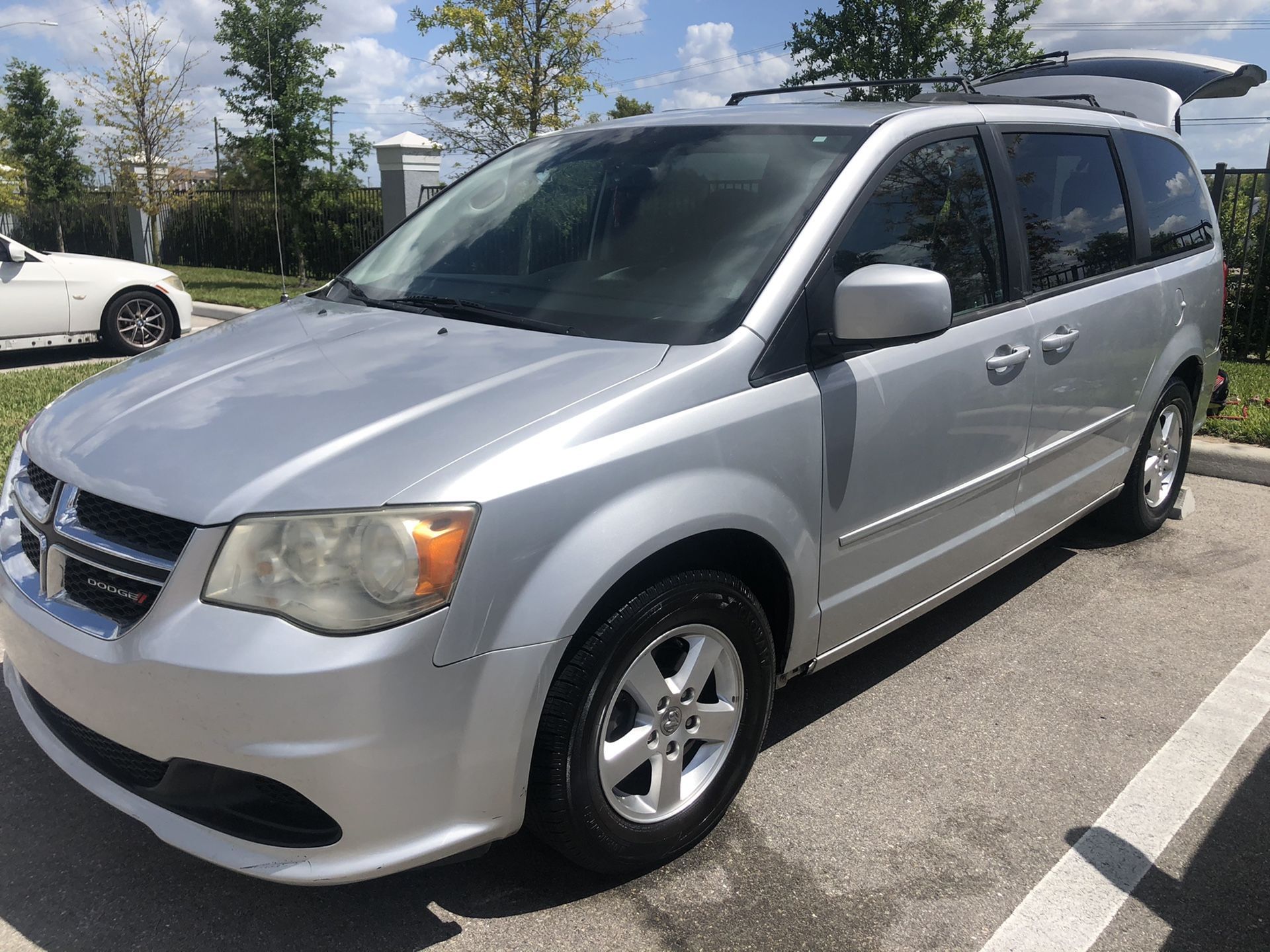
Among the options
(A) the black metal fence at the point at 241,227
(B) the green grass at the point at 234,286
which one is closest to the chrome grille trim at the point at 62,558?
(B) the green grass at the point at 234,286

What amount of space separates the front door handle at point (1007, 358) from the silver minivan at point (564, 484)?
0.01 meters

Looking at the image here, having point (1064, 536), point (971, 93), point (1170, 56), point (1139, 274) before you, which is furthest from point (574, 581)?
point (1170, 56)

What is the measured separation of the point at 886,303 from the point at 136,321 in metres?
9.26

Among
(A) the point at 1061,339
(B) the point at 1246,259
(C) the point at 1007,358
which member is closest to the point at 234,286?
(B) the point at 1246,259

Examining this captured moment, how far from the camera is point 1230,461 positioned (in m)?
6.42

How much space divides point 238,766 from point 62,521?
0.76 metres

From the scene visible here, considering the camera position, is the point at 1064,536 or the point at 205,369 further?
the point at 1064,536

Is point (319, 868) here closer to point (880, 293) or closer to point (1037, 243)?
point (880, 293)

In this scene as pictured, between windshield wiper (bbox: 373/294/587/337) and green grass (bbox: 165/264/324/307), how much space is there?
9940 mm

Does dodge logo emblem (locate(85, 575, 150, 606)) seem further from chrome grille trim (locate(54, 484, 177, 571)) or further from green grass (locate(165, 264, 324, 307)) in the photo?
green grass (locate(165, 264, 324, 307))

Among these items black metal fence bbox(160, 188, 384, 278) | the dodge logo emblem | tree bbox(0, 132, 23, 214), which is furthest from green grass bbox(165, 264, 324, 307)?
the dodge logo emblem

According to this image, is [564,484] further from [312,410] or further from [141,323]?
[141,323]

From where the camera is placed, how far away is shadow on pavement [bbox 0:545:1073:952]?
239cm

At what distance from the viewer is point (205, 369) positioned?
285 centimetres
